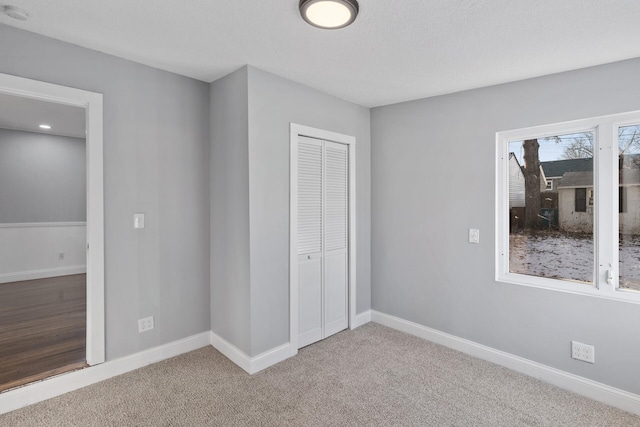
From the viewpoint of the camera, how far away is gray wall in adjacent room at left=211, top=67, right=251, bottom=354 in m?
2.67

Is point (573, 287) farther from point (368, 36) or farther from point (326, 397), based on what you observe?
point (368, 36)

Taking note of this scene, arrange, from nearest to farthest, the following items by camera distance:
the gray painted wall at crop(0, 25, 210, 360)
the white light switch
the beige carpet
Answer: the beige carpet < the gray painted wall at crop(0, 25, 210, 360) < the white light switch

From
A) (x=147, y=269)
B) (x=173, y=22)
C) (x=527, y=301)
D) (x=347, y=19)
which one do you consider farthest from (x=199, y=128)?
(x=527, y=301)

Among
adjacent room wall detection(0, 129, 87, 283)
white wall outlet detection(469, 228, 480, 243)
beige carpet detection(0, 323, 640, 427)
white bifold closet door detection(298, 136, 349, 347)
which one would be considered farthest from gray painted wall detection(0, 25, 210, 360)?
adjacent room wall detection(0, 129, 87, 283)

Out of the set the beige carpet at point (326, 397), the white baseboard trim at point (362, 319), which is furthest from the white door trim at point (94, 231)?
the white baseboard trim at point (362, 319)

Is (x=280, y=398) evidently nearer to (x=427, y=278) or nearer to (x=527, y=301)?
(x=427, y=278)

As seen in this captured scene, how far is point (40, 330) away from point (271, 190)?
9.04 ft

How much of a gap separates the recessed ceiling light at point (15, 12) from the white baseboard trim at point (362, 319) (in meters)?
3.59

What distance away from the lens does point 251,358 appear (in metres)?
2.64

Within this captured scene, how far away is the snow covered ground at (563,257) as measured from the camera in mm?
2342

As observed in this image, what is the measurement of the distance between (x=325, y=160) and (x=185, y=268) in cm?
168

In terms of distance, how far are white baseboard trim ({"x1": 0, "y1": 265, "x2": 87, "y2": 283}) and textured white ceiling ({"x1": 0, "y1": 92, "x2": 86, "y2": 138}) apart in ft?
7.43

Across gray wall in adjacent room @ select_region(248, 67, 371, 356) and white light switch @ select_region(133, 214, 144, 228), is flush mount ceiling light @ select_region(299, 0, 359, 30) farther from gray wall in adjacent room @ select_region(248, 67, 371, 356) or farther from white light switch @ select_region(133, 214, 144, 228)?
white light switch @ select_region(133, 214, 144, 228)

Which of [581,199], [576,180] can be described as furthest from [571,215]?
[576,180]
